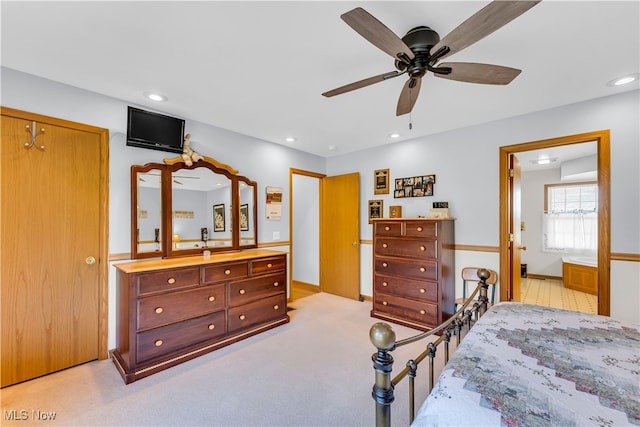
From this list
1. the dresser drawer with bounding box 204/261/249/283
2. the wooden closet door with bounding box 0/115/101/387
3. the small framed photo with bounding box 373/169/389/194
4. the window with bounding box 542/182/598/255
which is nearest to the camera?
the wooden closet door with bounding box 0/115/101/387

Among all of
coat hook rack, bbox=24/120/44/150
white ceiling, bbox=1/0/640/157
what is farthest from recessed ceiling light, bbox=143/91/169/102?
coat hook rack, bbox=24/120/44/150

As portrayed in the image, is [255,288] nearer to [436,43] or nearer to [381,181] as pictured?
Result: [381,181]

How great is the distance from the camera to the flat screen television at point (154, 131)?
8.95ft

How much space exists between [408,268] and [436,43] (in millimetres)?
2488

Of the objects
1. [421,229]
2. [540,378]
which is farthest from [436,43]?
[421,229]

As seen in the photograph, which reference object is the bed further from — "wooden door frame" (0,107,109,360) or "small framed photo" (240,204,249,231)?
"small framed photo" (240,204,249,231)

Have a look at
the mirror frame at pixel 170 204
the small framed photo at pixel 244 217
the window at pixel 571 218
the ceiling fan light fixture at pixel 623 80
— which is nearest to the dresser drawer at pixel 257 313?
the mirror frame at pixel 170 204

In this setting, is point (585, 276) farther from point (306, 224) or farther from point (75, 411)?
point (75, 411)

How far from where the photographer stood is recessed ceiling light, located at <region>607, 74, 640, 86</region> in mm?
2247

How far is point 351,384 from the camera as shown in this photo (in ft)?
7.18

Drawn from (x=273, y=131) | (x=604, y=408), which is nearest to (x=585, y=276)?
(x=604, y=408)

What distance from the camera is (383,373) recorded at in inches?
38.6

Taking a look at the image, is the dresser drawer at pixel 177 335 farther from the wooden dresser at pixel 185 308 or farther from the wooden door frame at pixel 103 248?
the wooden door frame at pixel 103 248

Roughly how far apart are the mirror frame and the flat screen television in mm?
179
